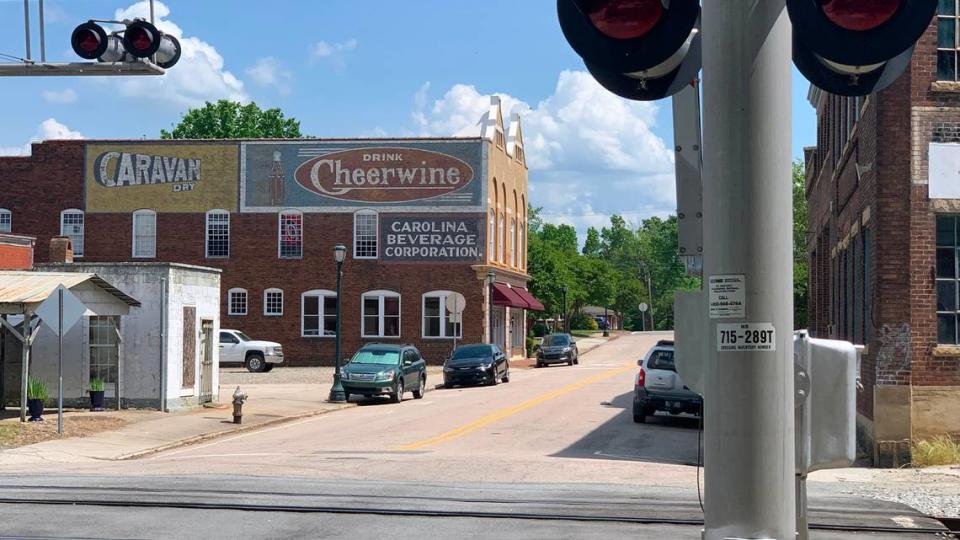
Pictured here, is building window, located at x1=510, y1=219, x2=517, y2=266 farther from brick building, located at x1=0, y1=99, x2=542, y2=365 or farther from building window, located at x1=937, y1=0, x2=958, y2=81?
building window, located at x1=937, y1=0, x2=958, y2=81

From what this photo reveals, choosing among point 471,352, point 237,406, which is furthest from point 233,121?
point 237,406

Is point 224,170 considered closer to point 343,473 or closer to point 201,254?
point 201,254

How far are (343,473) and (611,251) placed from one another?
151m

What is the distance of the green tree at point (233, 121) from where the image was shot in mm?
Answer: 86625

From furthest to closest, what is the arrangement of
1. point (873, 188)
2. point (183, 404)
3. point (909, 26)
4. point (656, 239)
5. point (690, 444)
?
1. point (656, 239)
2. point (183, 404)
3. point (690, 444)
4. point (873, 188)
5. point (909, 26)

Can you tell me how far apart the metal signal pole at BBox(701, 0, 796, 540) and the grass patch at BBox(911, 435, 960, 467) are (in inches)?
582

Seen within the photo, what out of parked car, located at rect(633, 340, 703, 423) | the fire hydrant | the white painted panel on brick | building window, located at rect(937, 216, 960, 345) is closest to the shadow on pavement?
parked car, located at rect(633, 340, 703, 423)

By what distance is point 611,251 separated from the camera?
540 feet

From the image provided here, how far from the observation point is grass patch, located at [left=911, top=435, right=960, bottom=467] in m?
17.1

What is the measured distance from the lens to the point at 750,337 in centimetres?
362

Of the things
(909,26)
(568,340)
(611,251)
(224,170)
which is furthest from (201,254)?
(611,251)

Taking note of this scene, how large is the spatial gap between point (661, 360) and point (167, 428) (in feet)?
34.6

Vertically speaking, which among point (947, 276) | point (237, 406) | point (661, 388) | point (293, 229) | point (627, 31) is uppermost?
point (293, 229)

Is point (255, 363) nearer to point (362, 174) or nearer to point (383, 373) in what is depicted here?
point (362, 174)
